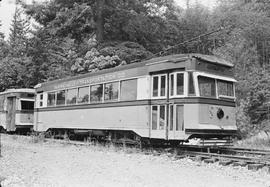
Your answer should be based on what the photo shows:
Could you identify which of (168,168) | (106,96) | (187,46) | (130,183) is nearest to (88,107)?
(106,96)

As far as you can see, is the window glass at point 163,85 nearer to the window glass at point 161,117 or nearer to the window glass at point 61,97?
the window glass at point 161,117

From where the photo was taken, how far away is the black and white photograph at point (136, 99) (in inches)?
362

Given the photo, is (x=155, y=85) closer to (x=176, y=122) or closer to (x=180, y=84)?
(x=180, y=84)

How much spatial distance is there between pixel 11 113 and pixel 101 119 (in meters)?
11.1

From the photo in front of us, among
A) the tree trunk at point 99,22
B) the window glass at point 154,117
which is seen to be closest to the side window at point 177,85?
the window glass at point 154,117

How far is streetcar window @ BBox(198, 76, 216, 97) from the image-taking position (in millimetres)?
11934

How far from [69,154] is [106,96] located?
356cm

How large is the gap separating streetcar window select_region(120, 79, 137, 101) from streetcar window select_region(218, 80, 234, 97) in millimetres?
3040

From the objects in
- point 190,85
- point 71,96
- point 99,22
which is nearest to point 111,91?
point 71,96

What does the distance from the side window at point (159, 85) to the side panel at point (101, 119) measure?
650 millimetres

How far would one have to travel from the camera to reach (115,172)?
8.64 m

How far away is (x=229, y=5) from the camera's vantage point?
3412 centimetres

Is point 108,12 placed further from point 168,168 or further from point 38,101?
point 168,168

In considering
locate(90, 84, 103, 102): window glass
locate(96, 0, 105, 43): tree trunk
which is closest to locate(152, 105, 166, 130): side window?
locate(90, 84, 103, 102): window glass
